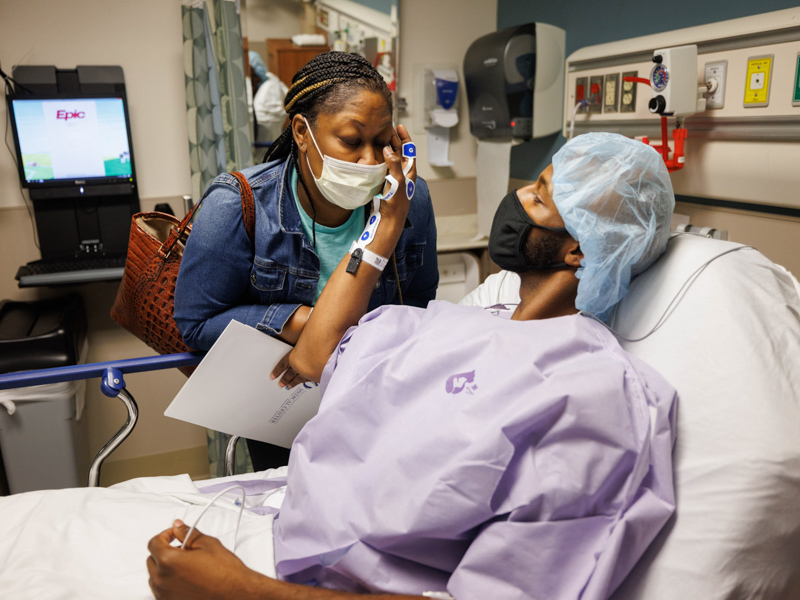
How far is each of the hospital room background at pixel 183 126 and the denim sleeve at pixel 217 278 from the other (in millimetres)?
1431

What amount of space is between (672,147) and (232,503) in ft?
5.57

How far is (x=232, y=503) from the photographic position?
4.00ft

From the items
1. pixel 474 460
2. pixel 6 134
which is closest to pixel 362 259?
pixel 474 460

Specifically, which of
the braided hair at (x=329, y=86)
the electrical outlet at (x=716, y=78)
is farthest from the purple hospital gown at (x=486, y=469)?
the electrical outlet at (x=716, y=78)

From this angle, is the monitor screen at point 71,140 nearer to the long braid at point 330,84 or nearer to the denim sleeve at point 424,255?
the long braid at point 330,84

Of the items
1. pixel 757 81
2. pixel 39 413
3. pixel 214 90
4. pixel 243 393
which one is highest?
pixel 214 90

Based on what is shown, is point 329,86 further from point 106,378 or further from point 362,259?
point 106,378

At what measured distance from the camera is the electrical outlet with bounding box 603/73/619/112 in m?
2.11

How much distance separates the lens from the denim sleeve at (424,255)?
4.88ft

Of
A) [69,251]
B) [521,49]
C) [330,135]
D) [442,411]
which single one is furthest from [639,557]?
[69,251]

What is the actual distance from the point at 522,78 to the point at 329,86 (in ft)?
4.95

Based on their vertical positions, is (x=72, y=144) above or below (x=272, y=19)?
Result: below

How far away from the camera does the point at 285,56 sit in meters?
2.76

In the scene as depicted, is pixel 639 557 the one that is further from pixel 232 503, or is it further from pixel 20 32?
pixel 20 32
